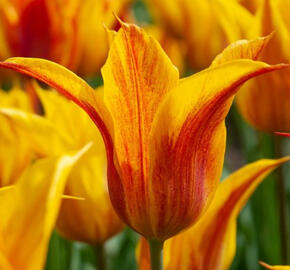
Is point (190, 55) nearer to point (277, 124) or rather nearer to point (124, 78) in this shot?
point (277, 124)

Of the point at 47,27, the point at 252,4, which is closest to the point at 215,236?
the point at 252,4

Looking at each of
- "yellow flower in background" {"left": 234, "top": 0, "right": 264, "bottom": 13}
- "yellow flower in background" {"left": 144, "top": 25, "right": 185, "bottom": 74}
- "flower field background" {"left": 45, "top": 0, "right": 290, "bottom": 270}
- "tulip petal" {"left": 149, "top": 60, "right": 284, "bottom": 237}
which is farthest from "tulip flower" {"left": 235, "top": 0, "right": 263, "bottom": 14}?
"tulip petal" {"left": 149, "top": 60, "right": 284, "bottom": 237}

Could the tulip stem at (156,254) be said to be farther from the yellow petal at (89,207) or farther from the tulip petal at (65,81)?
the yellow petal at (89,207)

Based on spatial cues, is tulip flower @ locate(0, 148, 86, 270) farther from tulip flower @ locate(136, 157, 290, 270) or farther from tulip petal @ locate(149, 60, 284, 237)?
tulip flower @ locate(136, 157, 290, 270)

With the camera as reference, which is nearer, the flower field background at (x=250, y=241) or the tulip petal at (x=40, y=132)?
the tulip petal at (x=40, y=132)

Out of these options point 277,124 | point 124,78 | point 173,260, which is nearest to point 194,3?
point 277,124

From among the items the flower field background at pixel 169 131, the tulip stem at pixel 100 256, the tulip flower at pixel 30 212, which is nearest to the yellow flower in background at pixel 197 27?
the flower field background at pixel 169 131
